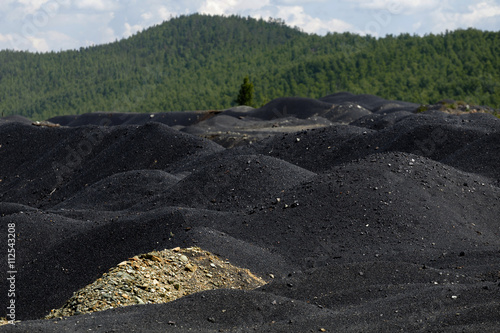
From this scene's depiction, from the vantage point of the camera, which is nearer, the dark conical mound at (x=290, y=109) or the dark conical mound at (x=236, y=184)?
the dark conical mound at (x=236, y=184)

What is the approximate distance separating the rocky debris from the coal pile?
0.73 ft

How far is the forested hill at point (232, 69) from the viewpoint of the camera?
8106 cm

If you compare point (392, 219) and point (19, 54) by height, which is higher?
point (19, 54)

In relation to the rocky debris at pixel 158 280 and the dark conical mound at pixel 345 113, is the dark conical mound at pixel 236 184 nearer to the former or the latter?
the rocky debris at pixel 158 280

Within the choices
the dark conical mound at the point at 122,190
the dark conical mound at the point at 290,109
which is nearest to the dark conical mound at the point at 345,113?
the dark conical mound at the point at 290,109

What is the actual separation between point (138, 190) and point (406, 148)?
8.50 metres

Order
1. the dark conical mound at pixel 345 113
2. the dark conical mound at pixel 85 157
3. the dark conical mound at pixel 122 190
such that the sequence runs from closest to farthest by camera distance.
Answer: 1. the dark conical mound at pixel 122 190
2. the dark conical mound at pixel 85 157
3. the dark conical mound at pixel 345 113

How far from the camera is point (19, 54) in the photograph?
511 feet

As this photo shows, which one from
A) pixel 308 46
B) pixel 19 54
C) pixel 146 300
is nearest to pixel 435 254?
pixel 146 300

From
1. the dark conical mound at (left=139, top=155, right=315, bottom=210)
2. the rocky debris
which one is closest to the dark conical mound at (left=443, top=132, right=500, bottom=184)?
the dark conical mound at (left=139, top=155, right=315, bottom=210)

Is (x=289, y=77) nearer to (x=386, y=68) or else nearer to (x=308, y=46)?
(x=386, y=68)

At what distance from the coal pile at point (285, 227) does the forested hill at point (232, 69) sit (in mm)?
42850

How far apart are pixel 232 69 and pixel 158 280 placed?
394ft

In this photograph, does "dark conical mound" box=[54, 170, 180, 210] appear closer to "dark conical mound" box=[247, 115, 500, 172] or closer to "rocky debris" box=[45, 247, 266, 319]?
"dark conical mound" box=[247, 115, 500, 172]
